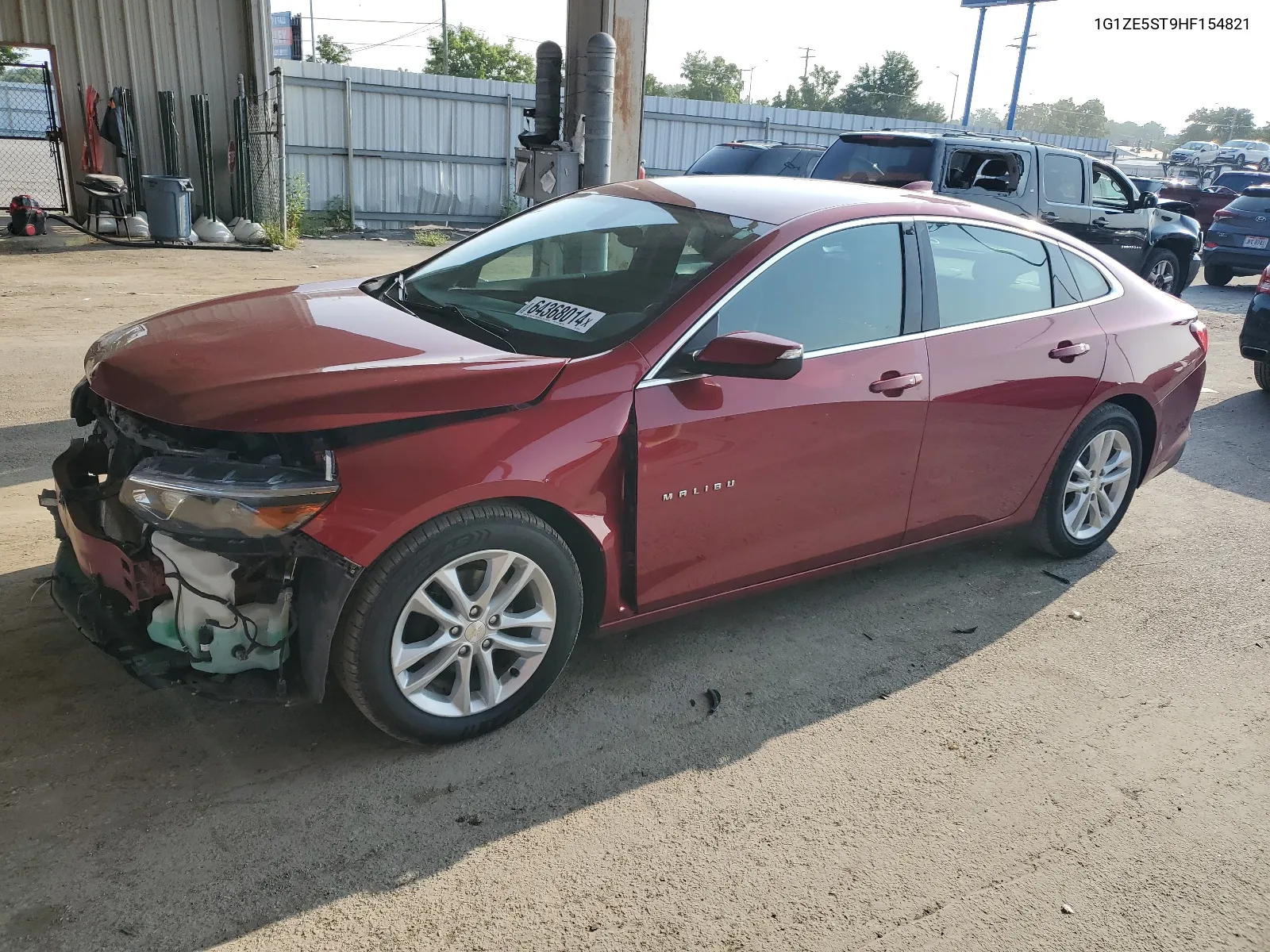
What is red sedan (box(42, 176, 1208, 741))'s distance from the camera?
2748 millimetres

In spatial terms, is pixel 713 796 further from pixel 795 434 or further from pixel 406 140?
pixel 406 140

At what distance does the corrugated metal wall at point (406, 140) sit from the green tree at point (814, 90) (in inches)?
3067

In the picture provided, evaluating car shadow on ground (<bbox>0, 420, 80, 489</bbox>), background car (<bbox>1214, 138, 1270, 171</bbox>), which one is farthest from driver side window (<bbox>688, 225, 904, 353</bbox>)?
background car (<bbox>1214, 138, 1270, 171</bbox>)

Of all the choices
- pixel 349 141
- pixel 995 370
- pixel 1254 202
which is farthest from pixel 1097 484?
pixel 349 141

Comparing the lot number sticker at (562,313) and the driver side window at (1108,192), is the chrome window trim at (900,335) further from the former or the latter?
the driver side window at (1108,192)

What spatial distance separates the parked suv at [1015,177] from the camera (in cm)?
1034

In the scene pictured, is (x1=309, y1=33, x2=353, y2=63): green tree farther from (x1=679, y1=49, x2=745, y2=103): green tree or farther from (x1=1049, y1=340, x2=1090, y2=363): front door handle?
A: (x1=1049, y1=340, x2=1090, y2=363): front door handle

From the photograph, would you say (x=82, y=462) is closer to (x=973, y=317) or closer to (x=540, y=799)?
(x=540, y=799)

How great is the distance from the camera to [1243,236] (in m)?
15.0

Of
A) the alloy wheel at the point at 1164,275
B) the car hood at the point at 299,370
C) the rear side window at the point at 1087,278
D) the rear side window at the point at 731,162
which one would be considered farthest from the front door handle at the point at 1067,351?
the alloy wheel at the point at 1164,275

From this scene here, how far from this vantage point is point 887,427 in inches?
148

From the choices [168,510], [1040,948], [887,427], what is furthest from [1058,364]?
[168,510]

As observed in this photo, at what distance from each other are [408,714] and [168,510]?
89 cm

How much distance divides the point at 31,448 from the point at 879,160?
8443 millimetres
